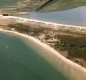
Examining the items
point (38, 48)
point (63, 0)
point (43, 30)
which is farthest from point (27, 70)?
point (63, 0)

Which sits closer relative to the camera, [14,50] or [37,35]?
[14,50]

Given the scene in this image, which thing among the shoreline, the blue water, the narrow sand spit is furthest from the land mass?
the blue water

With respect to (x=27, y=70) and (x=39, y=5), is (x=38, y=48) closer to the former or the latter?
(x=27, y=70)

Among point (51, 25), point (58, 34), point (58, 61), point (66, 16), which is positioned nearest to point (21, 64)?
point (58, 61)

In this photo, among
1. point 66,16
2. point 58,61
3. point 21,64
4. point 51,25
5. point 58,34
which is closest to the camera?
point 21,64

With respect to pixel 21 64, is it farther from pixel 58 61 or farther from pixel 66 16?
pixel 66 16

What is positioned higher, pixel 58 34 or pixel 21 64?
pixel 58 34
